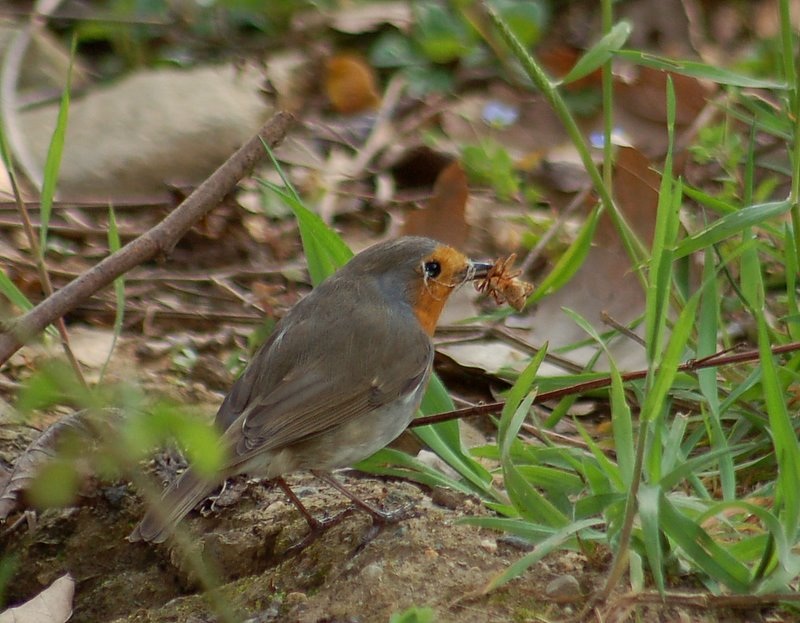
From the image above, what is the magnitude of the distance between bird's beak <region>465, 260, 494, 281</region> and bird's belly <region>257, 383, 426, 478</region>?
1.70 feet

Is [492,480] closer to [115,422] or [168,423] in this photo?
[115,422]

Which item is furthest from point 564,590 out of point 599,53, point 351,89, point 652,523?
point 351,89

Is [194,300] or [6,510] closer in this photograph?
[6,510]

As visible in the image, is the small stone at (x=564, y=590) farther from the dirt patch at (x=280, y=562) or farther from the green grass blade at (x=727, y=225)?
the green grass blade at (x=727, y=225)

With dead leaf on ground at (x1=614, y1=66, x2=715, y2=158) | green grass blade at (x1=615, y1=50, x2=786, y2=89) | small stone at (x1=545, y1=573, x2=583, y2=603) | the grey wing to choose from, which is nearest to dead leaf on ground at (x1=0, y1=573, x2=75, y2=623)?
the grey wing

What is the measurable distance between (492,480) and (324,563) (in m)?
0.49

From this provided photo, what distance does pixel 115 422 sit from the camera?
1.83m

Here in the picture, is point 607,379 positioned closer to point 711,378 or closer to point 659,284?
point 711,378

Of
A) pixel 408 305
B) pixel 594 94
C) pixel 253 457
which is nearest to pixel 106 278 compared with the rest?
pixel 253 457

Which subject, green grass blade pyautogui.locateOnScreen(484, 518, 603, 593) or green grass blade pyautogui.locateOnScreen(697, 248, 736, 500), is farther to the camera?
green grass blade pyautogui.locateOnScreen(697, 248, 736, 500)

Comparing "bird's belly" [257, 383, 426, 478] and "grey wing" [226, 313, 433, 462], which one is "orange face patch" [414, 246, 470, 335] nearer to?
"grey wing" [226, 313, 433, 462]

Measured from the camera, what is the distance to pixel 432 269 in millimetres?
3242

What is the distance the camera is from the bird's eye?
3235mm

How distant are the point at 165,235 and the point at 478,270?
97cm
